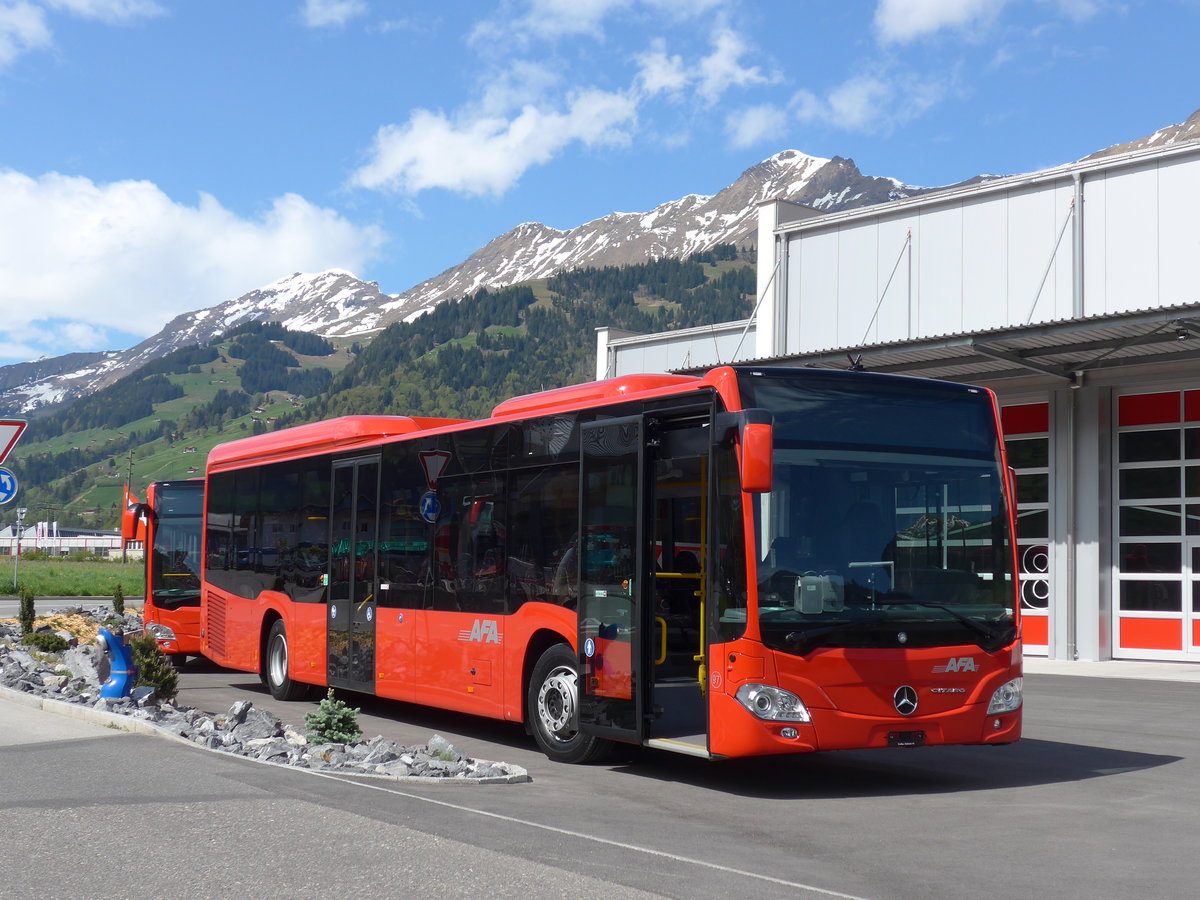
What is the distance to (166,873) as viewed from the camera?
6.36m

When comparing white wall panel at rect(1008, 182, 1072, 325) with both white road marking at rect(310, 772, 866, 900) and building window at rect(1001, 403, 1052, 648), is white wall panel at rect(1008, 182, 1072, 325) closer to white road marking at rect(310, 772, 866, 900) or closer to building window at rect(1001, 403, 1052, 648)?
building window at rect(1001, 403, 1052, 648)

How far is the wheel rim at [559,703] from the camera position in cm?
1072

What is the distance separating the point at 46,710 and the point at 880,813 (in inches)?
345

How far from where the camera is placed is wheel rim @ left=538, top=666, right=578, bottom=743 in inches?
422

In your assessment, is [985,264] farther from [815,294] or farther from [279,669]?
[279,669]

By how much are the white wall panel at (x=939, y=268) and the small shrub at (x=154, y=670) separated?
17053 mm

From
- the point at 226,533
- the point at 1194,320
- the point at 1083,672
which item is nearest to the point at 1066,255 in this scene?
the point at 1194,320

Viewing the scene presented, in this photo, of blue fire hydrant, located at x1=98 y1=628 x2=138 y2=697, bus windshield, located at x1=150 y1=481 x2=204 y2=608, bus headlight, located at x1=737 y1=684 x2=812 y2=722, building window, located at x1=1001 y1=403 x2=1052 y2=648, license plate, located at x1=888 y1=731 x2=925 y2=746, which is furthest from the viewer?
building window, located at x1=1001 y1=403 x2=1052 y2=648

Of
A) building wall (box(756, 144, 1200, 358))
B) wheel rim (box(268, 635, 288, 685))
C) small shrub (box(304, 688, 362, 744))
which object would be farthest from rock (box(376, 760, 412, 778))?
building wall (box(756, 144, 1200, 358))

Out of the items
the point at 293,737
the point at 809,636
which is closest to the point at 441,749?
the point at 293,737

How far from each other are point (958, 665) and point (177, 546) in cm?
1491

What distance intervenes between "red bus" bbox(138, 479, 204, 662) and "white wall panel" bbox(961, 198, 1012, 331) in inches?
572

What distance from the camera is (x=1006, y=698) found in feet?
31.7

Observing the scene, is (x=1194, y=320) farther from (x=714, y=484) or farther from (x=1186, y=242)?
(x=714, y=484)
